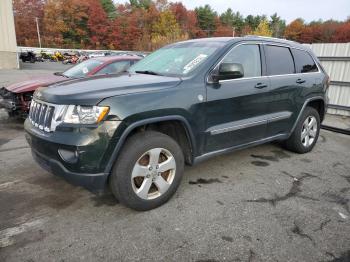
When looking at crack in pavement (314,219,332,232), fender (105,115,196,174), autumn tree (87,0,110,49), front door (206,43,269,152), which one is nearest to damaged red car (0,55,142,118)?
front door (206,43,269,152)

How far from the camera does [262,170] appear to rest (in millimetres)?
4184

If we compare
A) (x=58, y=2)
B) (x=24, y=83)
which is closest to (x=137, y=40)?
(x=58, y=2)

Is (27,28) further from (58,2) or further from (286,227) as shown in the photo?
(286,227)

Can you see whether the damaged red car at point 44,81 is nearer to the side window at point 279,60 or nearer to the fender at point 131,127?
the side window at point 279,60

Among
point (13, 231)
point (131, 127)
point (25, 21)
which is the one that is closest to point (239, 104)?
point (131, 127)

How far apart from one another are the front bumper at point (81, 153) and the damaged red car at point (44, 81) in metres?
3.44

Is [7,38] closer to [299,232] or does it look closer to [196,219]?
[196,219]

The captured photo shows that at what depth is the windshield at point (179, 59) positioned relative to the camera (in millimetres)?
3410

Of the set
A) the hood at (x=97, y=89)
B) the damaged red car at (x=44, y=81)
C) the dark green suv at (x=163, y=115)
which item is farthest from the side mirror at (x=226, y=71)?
the damaged red car at (x=44, y=81)

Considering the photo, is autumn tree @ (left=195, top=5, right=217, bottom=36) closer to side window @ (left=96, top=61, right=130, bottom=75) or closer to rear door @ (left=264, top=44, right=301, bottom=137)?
side window @ (left=96, top=61, right=130, bottom=75)

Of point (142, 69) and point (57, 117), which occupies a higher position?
point (142, 69)

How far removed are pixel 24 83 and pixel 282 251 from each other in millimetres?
6110

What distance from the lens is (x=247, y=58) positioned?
3.79 metres

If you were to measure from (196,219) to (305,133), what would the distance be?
2.92 m
